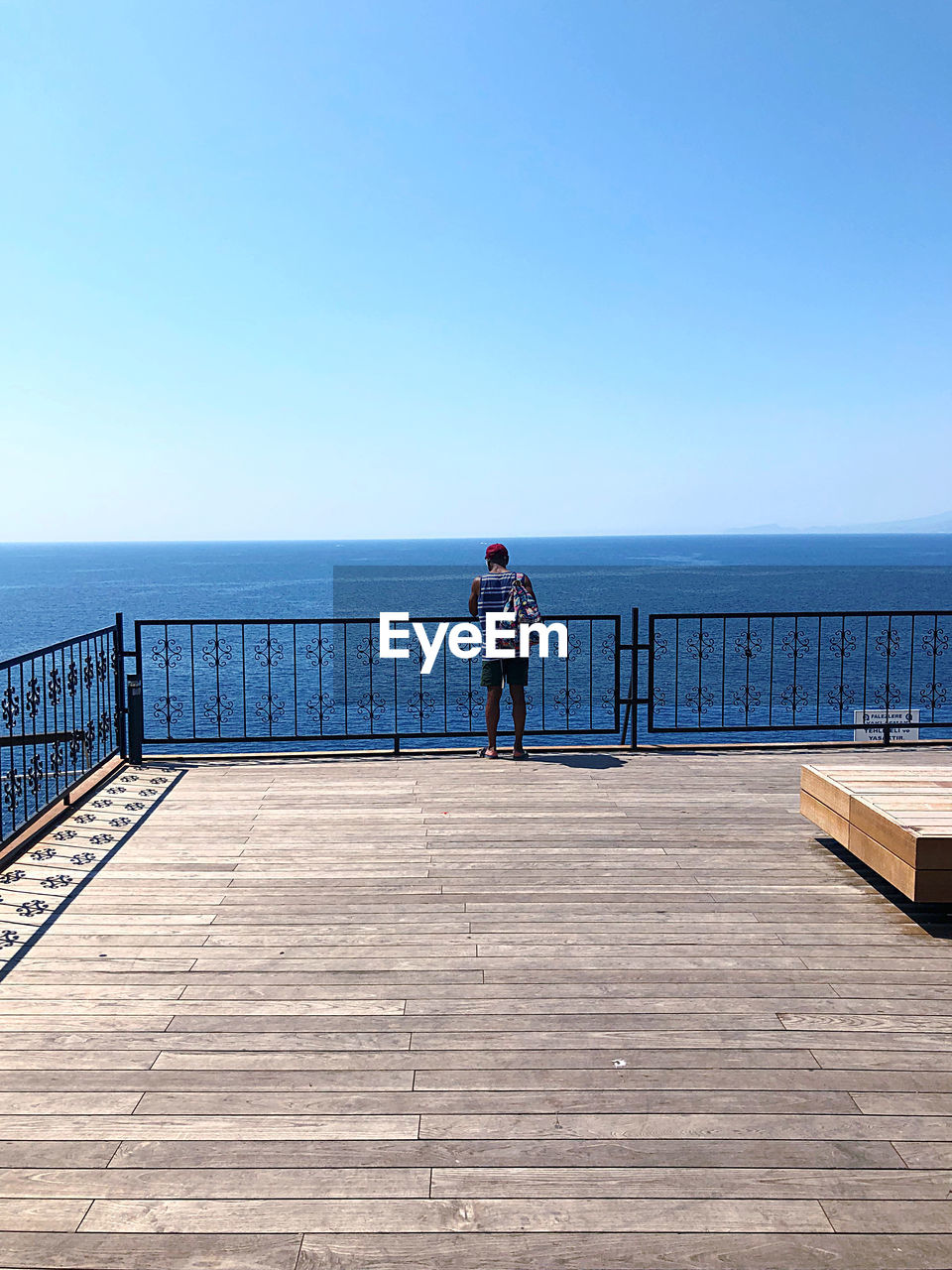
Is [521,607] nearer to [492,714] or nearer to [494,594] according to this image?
[494,594]

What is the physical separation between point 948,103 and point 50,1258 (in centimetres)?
1778

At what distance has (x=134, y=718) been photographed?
7277 mm

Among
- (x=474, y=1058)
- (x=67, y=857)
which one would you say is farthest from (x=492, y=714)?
(x=474, y=1058)

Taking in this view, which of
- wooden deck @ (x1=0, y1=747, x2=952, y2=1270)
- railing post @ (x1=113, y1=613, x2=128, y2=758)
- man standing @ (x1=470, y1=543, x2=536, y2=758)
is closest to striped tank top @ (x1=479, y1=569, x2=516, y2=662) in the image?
man standing @ (x1=470, y1=543, x2=536, y2=758)

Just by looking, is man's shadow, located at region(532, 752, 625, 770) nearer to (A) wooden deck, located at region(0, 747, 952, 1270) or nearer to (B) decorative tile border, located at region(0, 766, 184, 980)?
(A) wooden deck, located at region(0, 747, 952, 1270)

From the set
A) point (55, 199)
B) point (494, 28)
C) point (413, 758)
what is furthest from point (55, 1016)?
point (55, 199)

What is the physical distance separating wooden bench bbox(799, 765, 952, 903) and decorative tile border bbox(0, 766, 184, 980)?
4.01 meters

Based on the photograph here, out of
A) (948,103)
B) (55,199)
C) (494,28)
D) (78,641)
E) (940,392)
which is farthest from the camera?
(940,392)

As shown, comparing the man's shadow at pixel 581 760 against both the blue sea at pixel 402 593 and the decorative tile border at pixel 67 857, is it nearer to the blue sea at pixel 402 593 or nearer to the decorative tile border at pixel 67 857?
the decorative tile border at pixel 67 857

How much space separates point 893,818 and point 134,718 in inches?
233

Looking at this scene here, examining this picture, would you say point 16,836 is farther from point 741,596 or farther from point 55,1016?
point 741,596

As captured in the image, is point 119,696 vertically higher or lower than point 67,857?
higher

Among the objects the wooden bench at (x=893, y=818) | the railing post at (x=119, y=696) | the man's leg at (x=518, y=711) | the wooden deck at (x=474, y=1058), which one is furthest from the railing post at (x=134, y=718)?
the wooden bench at (x=893, y=818)

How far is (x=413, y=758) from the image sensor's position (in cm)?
754
